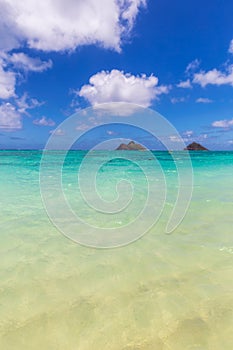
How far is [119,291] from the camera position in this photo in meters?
3.77

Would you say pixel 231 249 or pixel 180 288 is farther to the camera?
pixel 231 249

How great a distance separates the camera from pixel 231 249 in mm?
5168

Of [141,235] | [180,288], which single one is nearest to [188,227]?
[141,235]

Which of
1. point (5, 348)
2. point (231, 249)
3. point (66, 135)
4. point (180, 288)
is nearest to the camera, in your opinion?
point (5, 348)

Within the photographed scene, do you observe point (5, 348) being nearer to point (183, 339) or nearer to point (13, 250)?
point (183, 339)

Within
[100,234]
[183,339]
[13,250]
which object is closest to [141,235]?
[100,234]

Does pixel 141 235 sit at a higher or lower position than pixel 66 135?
lower

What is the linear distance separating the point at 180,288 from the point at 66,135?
676cm

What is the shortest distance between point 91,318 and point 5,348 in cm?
100

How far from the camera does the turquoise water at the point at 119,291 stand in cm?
287

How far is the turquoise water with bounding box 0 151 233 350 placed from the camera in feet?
9.42

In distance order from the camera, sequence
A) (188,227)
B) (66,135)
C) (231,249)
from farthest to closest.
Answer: (66,135)
(188,227)
(231,249)

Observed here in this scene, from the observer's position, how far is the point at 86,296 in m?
3.64

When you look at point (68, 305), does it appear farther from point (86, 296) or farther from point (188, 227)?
point (188, 227)
